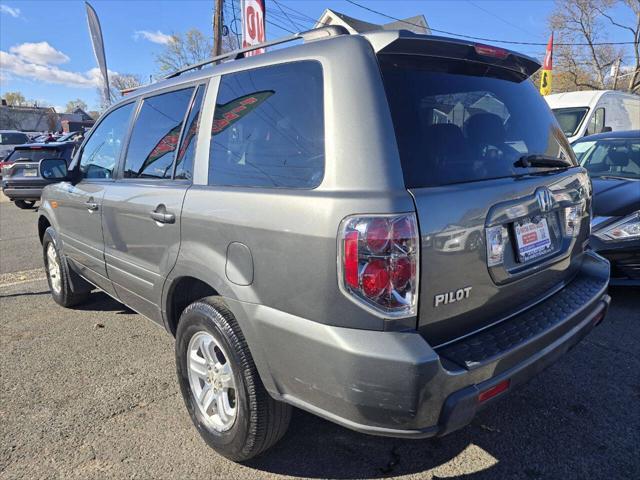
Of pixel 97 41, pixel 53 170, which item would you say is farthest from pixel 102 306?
pixel 97 41

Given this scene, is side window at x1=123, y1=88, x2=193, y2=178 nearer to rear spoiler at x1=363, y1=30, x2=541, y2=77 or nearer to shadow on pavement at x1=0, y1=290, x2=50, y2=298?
rear spoiler at x1=363, y1=30, x2=541, y2=77

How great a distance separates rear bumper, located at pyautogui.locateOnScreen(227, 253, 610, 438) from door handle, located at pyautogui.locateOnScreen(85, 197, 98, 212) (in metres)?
1.91

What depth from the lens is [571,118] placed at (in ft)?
33.8

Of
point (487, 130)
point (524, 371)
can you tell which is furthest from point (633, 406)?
point (487, 130)

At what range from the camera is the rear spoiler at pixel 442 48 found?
1.85 m

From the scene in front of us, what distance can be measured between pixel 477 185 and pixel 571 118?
1011cm

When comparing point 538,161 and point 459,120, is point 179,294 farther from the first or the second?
point 538,161

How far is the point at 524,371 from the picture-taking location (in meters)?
1.94

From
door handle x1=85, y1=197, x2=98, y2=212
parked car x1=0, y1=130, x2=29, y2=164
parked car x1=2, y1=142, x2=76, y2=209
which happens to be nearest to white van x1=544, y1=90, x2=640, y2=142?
door handle x1=85, y1=197, x2=98, y2=212

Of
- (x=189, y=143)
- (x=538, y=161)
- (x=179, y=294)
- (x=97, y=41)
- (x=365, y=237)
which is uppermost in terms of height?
(x=97, y=41)

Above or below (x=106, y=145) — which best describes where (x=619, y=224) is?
below

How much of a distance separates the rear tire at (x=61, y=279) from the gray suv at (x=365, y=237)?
78.1 inches

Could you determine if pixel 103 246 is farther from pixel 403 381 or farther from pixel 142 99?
pixel 403 381

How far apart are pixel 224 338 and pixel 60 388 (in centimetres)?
168
